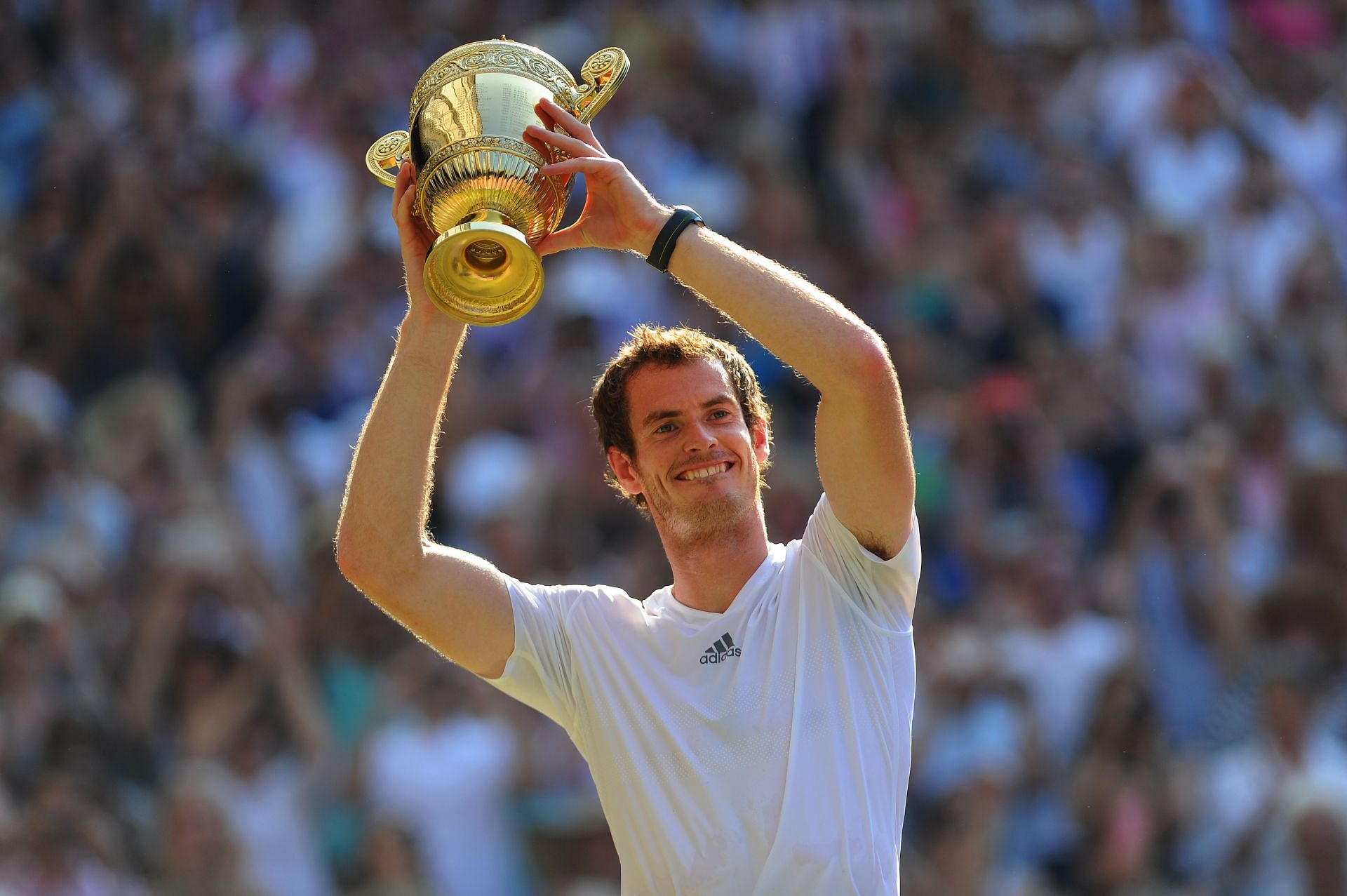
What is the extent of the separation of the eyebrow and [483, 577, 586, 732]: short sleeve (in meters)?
0.48

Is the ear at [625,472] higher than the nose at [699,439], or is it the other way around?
the ear at [625,472]

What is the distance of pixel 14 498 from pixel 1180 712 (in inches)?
218

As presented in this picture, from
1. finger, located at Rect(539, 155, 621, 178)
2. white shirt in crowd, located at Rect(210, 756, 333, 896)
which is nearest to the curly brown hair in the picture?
finger, located at Rect(539, 155, 621, 178)

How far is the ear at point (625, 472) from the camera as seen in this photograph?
4.09m

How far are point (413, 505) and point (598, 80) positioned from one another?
3.29 ft

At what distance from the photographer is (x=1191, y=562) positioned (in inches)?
335

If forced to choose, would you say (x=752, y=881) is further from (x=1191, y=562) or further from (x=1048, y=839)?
(x=1191, y=562)

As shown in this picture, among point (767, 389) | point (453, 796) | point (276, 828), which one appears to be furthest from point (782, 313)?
point (767, 389)

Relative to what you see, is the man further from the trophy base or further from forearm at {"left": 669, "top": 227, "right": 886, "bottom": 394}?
the trophy base

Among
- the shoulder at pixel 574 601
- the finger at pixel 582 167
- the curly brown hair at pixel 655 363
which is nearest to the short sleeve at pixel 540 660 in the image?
the shoulder at pixel 574 601

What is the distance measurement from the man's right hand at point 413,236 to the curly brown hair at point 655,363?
0.51 m

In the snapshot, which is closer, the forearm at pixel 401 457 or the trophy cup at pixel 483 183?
the trophy cup at pixel 483 183

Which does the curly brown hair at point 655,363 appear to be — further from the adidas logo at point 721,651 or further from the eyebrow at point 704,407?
the adidas logo at point 721,651

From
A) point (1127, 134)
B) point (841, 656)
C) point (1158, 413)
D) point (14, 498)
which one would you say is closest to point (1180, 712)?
point (1158, 413)
